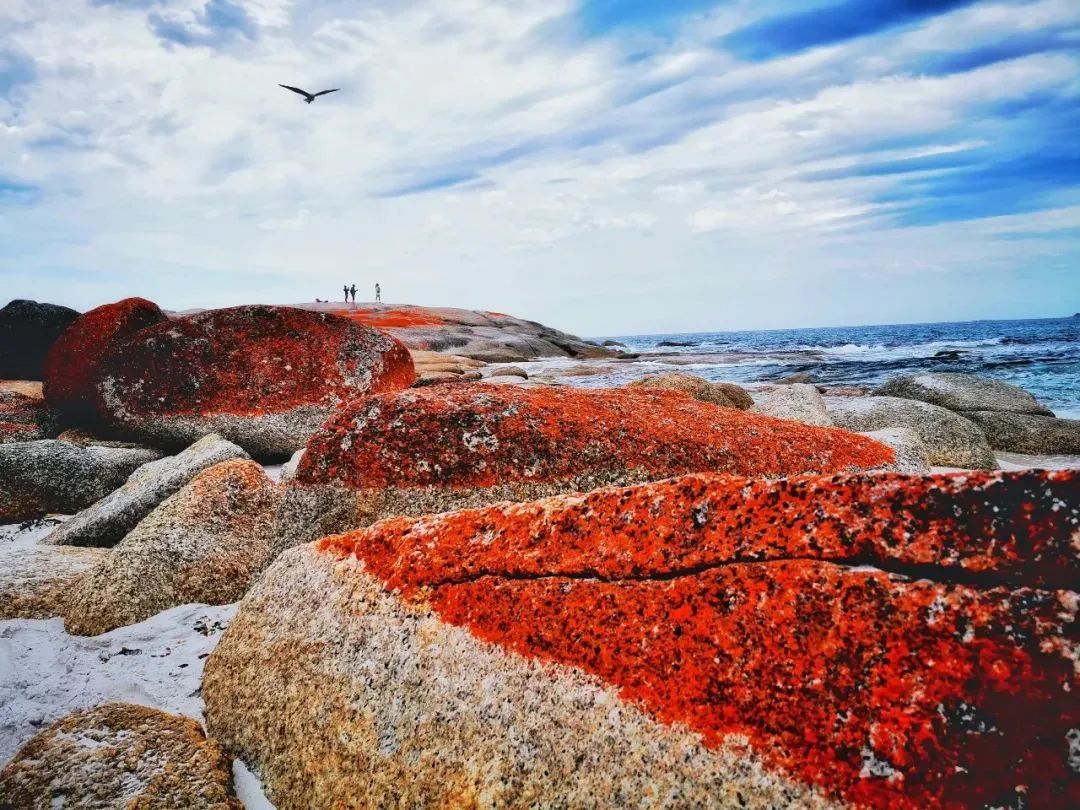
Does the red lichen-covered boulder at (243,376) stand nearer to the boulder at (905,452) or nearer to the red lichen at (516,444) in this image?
the red lichen at (516,444)

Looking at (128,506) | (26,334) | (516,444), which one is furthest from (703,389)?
(26,334)

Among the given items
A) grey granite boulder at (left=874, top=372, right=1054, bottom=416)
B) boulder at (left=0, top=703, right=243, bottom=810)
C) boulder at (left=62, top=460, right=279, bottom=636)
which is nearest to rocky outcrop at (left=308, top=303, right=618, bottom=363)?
grey granite boulder at (left=874, top=372, right=1054, bottom=416)

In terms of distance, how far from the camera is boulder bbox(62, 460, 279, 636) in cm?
479

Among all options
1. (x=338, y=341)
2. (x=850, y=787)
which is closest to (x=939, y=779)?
(x=850, y=787)

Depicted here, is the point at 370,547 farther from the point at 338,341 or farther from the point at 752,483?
the point at 338,341

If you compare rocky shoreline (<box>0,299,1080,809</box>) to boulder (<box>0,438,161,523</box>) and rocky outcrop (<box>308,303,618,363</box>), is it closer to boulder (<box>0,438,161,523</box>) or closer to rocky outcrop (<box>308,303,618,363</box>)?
boulder (<box>0,438,161,523</box>)

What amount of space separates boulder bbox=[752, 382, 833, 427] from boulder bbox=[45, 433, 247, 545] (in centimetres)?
762

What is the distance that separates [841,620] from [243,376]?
8.86 meters

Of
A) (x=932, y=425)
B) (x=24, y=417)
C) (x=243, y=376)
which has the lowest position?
(x=932, y=425)

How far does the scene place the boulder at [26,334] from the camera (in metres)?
14.4

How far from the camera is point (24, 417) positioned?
11094 millimetres

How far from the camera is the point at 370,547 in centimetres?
317

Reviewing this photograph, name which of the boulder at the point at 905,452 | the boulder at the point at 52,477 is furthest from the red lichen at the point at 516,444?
the boulder at the point at 52,477

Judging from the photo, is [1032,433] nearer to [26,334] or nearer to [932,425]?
[932,425]
